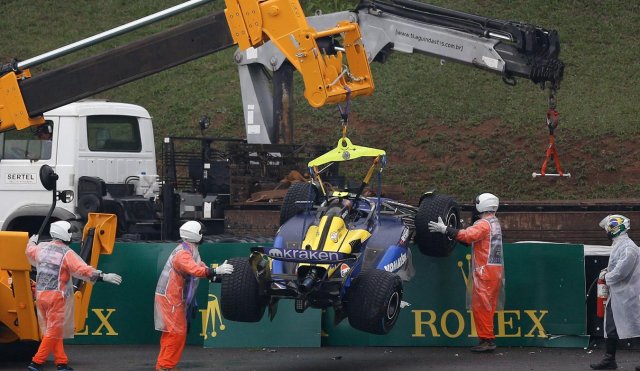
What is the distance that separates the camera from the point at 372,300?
11266 millimetres

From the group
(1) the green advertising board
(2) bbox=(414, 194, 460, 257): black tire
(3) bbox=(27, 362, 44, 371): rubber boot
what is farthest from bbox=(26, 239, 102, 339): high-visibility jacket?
(2) bbox=(414, 194, 460, 257): black tire

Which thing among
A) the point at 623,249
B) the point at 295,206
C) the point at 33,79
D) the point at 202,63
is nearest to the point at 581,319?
the point at 623,249

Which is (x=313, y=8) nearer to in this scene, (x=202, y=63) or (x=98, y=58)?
(x=202, y=63)

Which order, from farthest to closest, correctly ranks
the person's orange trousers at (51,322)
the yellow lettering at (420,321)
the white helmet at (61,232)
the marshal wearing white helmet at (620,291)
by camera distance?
A: the yellow lettering at (420,321)
the white helmet at (61,232)
the person's orange trousers at (51,322)
the marshal wearing white helmet at (620,291)

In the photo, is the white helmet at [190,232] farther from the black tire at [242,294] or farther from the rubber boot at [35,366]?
the rubber boot at [35,366]

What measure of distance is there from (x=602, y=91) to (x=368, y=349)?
1532cm

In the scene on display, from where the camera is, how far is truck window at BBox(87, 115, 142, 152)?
57.2ft

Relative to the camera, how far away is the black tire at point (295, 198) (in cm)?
1318

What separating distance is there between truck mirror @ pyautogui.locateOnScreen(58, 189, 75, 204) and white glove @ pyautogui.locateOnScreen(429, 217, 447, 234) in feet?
16.4

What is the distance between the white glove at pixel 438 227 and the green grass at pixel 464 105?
421 inches

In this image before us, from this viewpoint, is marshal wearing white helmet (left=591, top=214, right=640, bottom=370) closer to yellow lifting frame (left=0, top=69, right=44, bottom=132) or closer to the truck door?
yellow lifting frame (left=0, top=69, right=44, bottom=132)

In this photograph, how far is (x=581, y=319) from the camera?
13.4 metres

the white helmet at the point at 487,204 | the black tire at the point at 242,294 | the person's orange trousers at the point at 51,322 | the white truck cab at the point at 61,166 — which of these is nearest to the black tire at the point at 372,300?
the black tire at the point at 242,294

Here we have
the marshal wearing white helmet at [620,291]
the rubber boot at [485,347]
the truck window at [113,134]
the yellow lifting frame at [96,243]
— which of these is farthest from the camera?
the truck window at [113,134]
